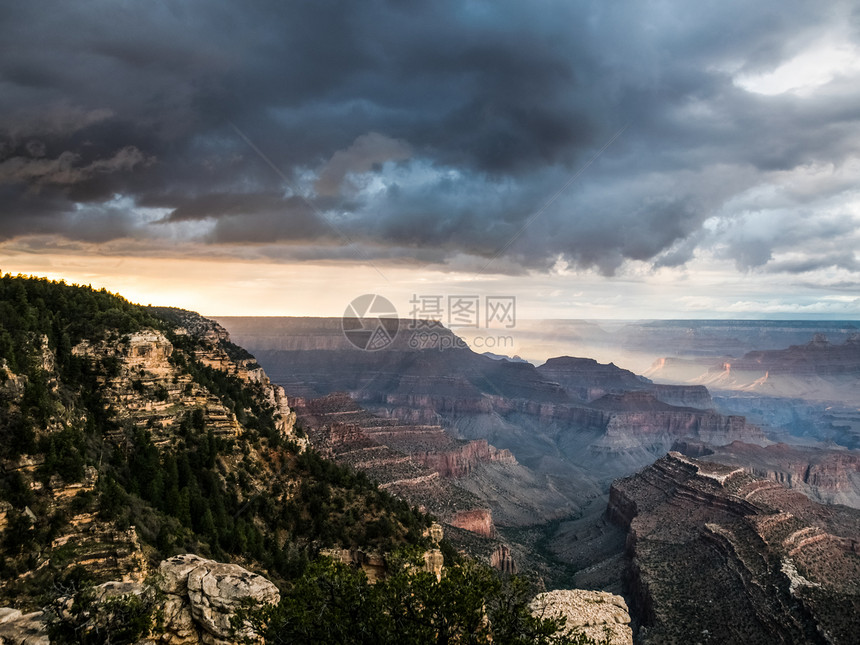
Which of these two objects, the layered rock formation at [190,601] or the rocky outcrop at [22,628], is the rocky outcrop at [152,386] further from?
the rocky outcrop at [22,628]

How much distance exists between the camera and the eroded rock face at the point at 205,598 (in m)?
18.5

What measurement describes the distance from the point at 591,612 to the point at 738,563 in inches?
1040

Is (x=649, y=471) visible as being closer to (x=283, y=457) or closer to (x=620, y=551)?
(x=620, y=551)

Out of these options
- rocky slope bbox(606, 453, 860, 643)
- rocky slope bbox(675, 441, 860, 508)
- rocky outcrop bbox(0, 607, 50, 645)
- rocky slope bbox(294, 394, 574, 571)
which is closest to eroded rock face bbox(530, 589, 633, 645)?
rocky slope bbox(606, 453, 860, 643)

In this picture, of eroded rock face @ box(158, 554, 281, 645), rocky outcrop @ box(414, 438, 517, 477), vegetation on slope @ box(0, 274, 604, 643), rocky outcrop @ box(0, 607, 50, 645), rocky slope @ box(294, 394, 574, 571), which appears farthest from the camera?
rocky outcrop @ box(414, 438, 517, 477)

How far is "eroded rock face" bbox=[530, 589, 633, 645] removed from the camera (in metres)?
33.4

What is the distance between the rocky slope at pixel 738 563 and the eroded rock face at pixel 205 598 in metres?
38.9

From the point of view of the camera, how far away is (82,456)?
2472 centimetres

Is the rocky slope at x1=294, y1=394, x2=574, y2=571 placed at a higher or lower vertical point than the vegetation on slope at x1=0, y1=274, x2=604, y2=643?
lower

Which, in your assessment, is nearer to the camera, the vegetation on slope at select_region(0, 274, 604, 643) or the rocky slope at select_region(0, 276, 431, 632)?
the vegetation on slope at select_region(0, 274, 604, 643)

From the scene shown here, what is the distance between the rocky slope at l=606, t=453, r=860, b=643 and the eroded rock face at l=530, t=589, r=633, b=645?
11444mm

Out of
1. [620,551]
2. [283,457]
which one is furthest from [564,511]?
[283,457]

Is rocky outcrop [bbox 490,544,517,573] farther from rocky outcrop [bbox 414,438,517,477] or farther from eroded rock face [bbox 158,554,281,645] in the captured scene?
eroded rock face [bbox 158,554,281,645]

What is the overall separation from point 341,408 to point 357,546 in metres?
79.8
